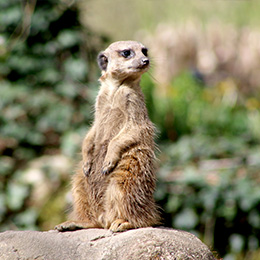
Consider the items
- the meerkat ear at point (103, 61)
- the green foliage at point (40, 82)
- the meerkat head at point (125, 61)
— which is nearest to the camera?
the meerkat head at point (125, 61)

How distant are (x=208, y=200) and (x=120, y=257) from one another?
9.55 feet

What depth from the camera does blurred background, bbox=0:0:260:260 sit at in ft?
18.5

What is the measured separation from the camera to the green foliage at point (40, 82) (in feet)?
21.2

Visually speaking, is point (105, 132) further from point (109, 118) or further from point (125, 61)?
point (125, 61)

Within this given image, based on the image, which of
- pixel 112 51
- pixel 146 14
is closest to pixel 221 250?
pixel 112 51

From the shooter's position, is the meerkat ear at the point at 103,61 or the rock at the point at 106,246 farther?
the meerkat ear at the point at 103,61

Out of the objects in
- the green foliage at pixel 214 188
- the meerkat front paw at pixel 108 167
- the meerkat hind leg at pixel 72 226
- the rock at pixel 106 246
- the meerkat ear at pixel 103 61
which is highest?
the meerkat ear at pixel 103 61

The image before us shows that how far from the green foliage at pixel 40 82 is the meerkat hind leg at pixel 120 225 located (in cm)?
307

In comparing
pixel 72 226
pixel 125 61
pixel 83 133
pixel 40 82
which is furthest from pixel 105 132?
pixel 40 82

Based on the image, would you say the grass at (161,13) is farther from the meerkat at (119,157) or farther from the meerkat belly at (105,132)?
the meerkat belly at (105,132)

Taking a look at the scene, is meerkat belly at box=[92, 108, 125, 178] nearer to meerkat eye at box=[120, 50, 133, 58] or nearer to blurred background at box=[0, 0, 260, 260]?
meerkat eye at box=[120, 50, 133, 58]

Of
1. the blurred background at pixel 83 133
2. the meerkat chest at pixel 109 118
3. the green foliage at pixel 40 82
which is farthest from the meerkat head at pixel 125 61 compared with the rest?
the green foliage at pixel 40 82

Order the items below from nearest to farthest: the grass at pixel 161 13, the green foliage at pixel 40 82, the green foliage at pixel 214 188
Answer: the green foliage at pixel 214 188 < the green foliage at pixel 40 82 < the grass at pixel 161 13

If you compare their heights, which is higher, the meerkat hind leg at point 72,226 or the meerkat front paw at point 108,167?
the meerkat front paw at point 108,167
